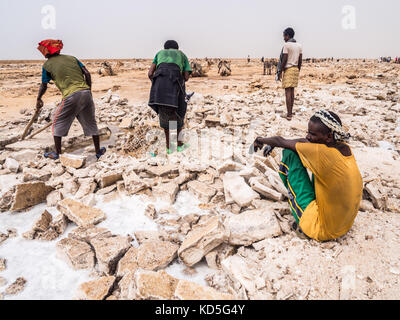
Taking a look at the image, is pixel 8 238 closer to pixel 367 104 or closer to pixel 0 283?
pixel 0 283

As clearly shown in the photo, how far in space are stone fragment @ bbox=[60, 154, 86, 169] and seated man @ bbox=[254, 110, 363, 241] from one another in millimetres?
2817

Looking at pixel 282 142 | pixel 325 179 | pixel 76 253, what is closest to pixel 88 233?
pixel 76 253

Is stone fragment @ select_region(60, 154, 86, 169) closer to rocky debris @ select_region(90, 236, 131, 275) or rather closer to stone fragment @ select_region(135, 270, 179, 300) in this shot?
rocky debris @ select_region(90, 236, 131, 275)

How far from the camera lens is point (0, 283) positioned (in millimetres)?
1676

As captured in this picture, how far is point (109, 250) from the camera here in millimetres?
1870

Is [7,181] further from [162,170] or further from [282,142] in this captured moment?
[282,142]

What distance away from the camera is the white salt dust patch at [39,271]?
1.64m

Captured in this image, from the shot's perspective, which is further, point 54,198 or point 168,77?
point 168,77

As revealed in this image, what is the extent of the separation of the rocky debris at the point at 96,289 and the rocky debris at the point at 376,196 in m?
2.45

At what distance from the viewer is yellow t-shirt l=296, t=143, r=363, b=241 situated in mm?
1604

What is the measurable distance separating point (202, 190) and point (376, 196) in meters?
1.76
